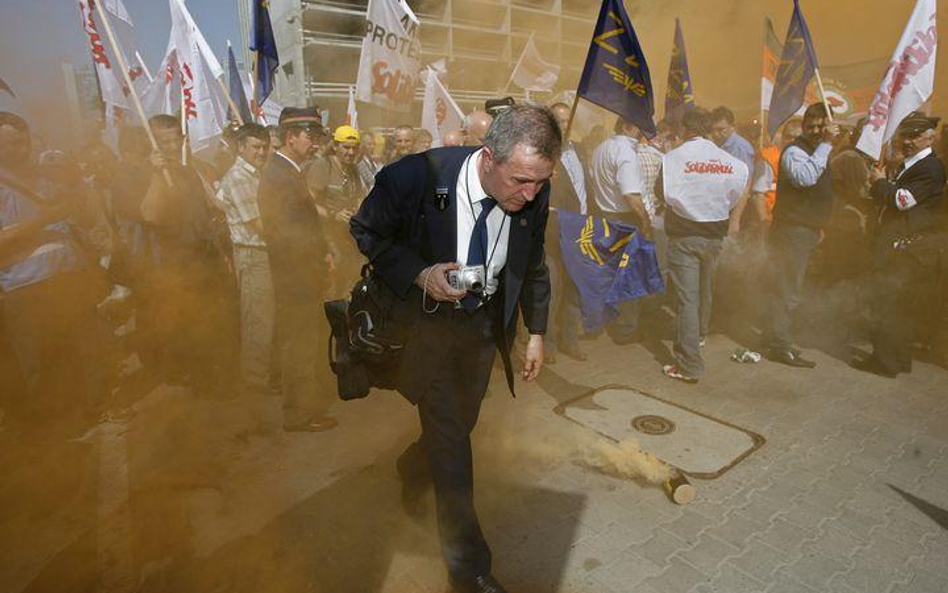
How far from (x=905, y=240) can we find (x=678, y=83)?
2995 millimetres

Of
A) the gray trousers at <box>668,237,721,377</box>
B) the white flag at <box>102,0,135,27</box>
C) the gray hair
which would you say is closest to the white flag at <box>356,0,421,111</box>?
the white flag at <box>102,0,135,27</box>

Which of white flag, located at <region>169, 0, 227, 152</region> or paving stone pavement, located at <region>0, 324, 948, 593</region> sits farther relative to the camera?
white flag, located at <region>169, 0, 227, 152</region>

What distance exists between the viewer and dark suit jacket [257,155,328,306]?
367cm

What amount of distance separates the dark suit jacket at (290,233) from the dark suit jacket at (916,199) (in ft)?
15.8

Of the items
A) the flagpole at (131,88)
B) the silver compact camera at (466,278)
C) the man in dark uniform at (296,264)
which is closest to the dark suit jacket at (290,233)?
the man in dark uniform at (296,264)

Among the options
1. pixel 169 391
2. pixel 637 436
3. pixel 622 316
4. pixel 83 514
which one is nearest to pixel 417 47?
pixel 622 316

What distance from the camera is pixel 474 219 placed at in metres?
2.35

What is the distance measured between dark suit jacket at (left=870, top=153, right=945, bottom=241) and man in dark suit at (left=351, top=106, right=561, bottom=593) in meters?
3.94

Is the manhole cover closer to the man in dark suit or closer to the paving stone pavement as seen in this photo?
the paving stone pavement

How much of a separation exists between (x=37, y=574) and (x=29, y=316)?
1.69m

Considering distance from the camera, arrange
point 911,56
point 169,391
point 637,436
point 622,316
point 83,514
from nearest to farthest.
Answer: point 83,514 → point 637,436 → point 169,391 → point 911,56 → point 622,316

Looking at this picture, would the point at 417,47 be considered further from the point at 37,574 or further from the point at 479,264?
the point at 37,574

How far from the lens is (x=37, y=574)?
2.56 meters

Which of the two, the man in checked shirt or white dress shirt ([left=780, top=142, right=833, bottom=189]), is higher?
white dress shirt ([left=780, top=142, right=833, bottom=189])
